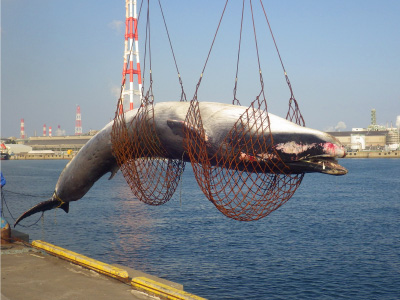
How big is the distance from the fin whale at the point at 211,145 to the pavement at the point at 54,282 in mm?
2788

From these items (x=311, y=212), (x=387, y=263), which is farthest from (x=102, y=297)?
(x=311, y=212)

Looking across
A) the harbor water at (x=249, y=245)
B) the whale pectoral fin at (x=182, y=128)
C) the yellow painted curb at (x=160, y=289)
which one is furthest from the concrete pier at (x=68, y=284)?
Result: the whale pectoral fin at (x=182, y=128)

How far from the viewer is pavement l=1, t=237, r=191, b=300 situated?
1284 cm

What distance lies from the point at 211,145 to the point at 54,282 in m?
8.38

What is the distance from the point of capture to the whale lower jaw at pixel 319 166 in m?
7.06

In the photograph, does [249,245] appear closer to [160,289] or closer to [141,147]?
[160,289]

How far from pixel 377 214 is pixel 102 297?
4461cm

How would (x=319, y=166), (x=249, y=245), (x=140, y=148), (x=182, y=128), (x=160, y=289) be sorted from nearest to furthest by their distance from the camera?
(x=319, y=166) → (x=182, y=128) → (x=140, y=148) → (x=160, y=289) → (x=249, y=245)

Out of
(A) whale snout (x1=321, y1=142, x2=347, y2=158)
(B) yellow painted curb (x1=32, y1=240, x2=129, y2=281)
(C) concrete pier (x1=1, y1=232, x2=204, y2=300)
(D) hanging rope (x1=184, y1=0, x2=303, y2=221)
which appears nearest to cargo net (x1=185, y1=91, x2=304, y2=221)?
(D) hanging rope (x1=184, y1=0, x2=303, y2=221)

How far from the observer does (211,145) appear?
831 cm

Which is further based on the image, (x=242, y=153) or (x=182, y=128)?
(x=182, y=128)

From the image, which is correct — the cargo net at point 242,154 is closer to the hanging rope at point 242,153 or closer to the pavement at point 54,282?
the hanging rope at point 242,153

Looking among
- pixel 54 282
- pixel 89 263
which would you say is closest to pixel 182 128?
pixel 54 282

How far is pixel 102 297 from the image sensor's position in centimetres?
1265
